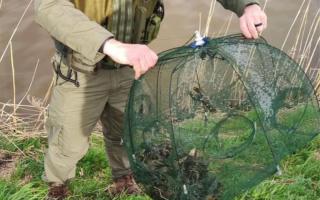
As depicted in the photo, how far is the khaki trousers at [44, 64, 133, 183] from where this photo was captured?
259cm

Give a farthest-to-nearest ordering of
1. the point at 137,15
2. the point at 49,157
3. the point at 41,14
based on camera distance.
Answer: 1. the point at 49,157
2. the point at 137,15
3. the point at 41,14

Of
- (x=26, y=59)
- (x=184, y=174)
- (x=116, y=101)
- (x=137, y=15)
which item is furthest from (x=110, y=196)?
(x=26, y=59)

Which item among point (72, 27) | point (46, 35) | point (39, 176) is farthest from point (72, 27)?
point (46, 35)

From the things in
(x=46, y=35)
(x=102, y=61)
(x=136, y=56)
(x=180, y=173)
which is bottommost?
(x=46, y=35)

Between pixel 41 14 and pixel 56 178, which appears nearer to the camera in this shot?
pixel 41 14

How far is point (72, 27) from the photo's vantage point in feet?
6.63

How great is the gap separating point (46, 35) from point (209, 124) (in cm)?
362

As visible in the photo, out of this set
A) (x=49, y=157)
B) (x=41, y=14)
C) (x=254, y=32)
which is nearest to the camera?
(x=41, y=14)

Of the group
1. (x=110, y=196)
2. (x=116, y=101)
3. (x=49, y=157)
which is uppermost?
(x=116, y=101)

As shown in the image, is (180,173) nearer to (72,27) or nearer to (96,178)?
(72,27)

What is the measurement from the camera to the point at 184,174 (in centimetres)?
236

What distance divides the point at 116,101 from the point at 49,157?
494mm

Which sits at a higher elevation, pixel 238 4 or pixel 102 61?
pixel 238 4

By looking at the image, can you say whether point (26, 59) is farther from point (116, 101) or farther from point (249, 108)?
point (249, 108)
